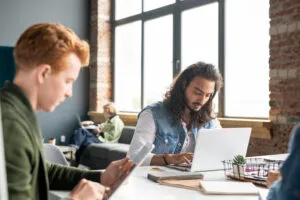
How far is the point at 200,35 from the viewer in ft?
18.6

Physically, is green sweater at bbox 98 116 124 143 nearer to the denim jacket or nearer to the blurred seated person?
the blurred seated person

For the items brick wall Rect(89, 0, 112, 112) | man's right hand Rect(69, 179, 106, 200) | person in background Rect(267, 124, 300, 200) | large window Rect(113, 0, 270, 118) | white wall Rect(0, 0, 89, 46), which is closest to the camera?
person in background Rect(267, 124, 300, 200)

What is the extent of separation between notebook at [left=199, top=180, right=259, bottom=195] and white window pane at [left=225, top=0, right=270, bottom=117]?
10.5ft

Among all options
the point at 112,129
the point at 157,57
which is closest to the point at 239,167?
the point at 112,129

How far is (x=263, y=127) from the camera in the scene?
14.4ft

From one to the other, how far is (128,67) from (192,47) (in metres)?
1.81

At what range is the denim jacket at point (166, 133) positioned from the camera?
2.52 metres

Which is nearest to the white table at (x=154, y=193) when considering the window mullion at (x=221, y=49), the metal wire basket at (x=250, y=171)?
the metal wire basket at (x=250, y=171)

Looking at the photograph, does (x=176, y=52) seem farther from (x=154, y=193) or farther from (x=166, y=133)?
(x=154, y=193)

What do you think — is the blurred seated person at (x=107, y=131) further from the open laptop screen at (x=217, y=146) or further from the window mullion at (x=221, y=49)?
the open laptop screen at (x=217, y=146)

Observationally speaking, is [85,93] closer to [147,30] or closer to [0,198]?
[147,30]

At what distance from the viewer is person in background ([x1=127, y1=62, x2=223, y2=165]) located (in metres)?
2.51

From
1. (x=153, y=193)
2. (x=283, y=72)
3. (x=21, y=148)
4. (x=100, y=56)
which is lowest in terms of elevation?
(x=153, y=193)

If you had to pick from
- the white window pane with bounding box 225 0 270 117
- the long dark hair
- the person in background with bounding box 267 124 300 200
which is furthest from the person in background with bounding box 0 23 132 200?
the white window pane with bounding box 225 0 270 117
